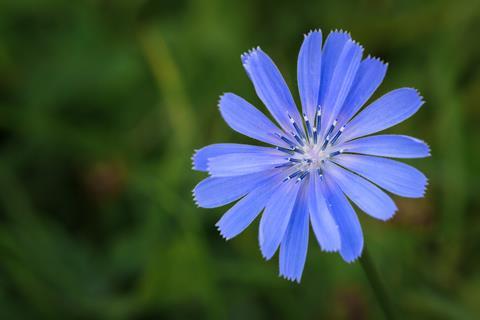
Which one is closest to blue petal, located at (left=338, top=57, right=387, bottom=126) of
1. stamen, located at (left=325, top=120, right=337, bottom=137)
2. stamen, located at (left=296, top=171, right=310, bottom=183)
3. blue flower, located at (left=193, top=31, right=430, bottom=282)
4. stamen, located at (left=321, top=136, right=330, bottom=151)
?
blue flower, located at (left=193, top=31, right=430, bottom=282)

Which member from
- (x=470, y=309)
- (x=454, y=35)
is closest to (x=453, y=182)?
(x=470, y=309)

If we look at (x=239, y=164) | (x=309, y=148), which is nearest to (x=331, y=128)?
(x=309, y=148)

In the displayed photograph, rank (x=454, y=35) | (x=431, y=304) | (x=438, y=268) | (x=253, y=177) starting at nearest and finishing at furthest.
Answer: (x=253, y=177) < (x=431, y=304) < (x=438, y=268) < (x=454, y=35)

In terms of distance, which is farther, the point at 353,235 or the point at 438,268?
the point at 438,268

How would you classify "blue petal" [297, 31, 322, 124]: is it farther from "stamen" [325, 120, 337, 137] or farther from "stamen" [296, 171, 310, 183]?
"stamen" [296, 171, 310, 183]

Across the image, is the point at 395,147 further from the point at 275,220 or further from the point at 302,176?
the point at 275,220

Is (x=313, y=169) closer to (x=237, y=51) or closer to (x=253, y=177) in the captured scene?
(x=253, y=177)
